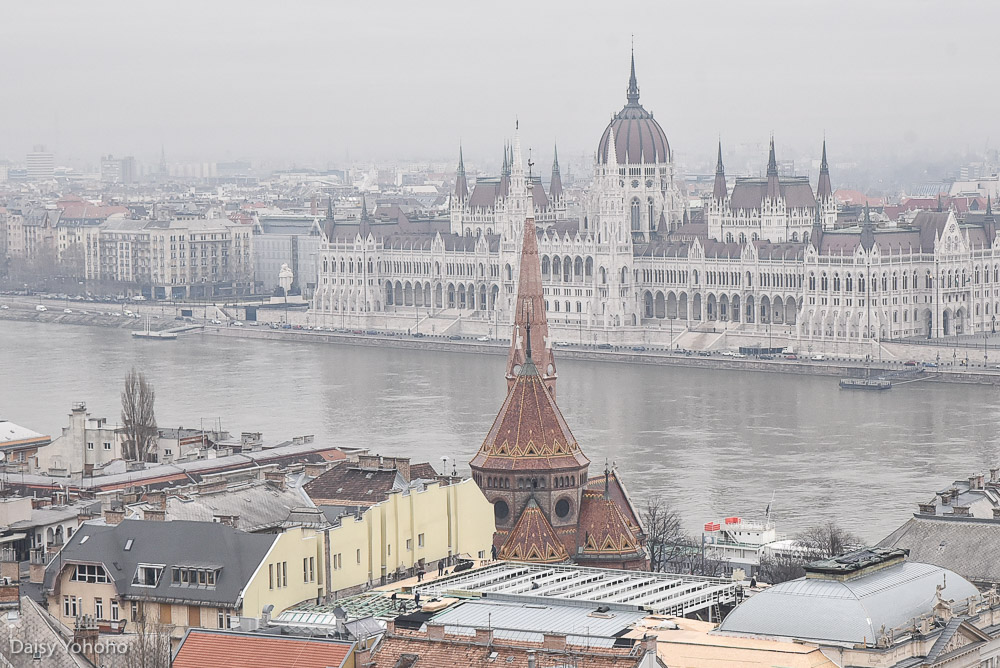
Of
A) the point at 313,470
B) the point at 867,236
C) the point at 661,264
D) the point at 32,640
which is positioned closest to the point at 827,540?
the point at 313,470

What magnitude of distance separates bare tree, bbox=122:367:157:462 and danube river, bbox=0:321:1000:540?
222 inches

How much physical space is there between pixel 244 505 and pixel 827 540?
27.2 ft

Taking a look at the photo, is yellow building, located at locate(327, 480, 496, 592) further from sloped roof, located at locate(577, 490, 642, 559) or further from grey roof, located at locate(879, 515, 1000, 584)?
grey roof, located at locate(879, 515, 1000, 584)

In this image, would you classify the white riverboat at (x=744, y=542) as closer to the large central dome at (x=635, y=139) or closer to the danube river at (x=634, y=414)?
the danube river at (x=634, y=414)

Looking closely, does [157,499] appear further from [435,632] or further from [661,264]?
[661,264]

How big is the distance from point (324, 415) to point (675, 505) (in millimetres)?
14137

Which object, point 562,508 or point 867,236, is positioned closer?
point 562,508

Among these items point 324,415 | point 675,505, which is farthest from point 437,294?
point 675,505

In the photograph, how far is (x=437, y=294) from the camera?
74.4m

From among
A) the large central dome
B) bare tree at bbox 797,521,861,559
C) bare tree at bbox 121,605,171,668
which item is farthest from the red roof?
the large central dome

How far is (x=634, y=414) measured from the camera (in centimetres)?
4600

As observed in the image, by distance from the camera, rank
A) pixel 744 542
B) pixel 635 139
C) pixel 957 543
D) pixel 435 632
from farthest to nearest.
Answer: pixel 635 139, pixel 744 542, pixel 957 543, pixel 435 632

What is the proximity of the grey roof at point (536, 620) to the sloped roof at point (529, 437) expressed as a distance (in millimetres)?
5398

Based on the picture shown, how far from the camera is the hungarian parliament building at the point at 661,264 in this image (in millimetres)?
62188
